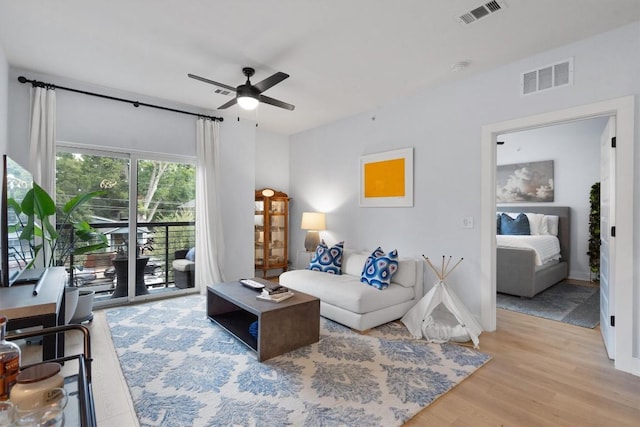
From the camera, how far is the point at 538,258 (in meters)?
A: 4.32

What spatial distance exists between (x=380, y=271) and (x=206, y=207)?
2.58 metres

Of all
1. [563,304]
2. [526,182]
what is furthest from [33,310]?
[526,182]

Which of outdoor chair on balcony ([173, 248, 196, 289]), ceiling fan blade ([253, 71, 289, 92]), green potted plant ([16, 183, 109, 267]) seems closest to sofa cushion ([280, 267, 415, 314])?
outdoor chair on balcony ([173, 248, 196, 289])

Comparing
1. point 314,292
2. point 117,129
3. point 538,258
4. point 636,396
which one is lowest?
point 636,396

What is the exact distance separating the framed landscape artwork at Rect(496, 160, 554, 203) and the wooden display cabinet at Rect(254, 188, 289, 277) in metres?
3.95

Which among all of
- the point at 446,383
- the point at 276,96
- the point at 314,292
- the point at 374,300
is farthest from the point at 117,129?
the point at 446,383

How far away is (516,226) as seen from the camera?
18.5 ft

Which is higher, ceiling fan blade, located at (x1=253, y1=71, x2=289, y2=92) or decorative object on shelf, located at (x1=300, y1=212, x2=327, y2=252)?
ceiling fan blade, located at (x1=253, y1=71, x2=289, y2=92)

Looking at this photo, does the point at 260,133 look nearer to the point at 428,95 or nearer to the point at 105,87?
the point at 105,87

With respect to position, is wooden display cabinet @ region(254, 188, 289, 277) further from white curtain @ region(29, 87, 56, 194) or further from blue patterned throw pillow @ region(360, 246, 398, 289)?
white curtain @ region(29, 87, 56, 194)

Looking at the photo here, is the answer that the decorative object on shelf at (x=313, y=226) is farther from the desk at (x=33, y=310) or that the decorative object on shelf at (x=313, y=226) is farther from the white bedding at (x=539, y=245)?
the desk at (x=33, y=310)

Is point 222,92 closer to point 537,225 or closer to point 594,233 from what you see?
point 537,225

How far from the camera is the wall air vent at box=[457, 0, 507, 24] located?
220 centimetres

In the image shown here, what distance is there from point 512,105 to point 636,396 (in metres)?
2.47
